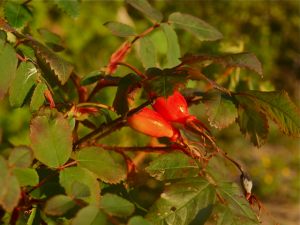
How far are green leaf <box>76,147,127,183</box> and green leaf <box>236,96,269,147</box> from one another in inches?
10.1

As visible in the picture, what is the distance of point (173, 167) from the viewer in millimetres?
1114

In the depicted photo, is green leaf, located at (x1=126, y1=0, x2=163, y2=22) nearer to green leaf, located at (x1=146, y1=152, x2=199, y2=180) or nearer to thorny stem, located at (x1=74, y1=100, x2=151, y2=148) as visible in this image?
thorny stem, located at (x1=74, y1=100, x2=151, y2=148)

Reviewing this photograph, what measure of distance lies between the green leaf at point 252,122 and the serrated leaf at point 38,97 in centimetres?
36

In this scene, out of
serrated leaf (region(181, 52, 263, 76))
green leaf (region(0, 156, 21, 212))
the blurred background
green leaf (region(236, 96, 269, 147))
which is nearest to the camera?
green leaf (region(0, 156, 21, 212))

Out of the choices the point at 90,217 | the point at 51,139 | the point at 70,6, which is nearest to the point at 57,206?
the point at 90,217

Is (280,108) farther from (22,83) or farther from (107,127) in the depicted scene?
(22,83)

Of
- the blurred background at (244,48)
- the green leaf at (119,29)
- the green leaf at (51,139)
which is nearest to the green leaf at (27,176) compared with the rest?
the green leaf at (51,139)

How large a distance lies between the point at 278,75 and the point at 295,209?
164 centimetres

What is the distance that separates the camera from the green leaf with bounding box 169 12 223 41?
1482mm

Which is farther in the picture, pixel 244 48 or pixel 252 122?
pixel 244 48

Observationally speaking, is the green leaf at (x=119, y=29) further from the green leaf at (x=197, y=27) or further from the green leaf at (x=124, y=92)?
the green leaf at (x=124, y=92)

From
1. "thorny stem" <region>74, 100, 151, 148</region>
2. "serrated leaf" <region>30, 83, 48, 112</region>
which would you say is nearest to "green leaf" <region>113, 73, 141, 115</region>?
"thorny stem" <region>74, 100, 151, 148</region>

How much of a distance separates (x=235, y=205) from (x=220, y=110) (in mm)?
183

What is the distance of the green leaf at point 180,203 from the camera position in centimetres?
103
